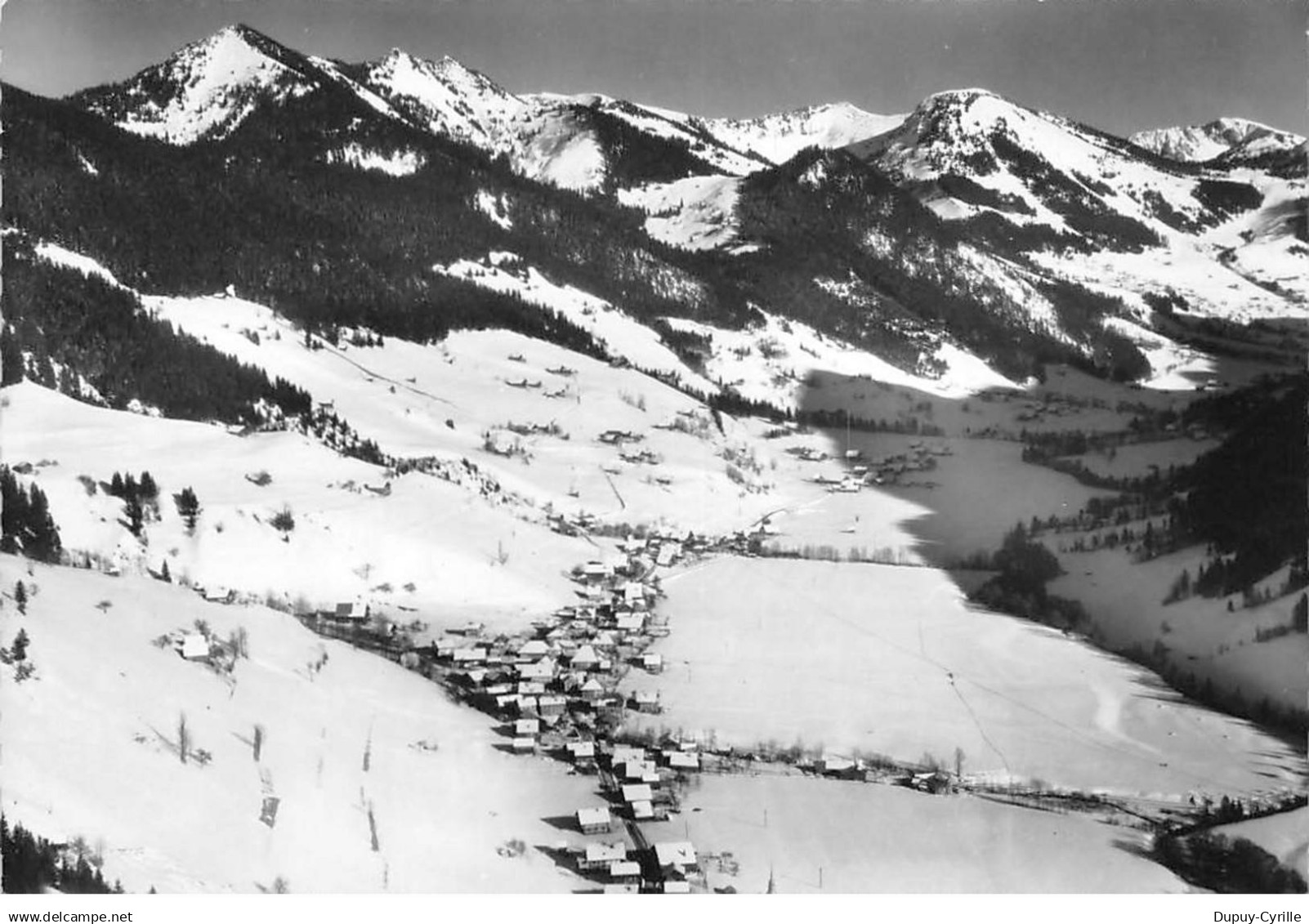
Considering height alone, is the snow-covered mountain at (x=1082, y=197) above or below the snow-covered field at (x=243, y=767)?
above

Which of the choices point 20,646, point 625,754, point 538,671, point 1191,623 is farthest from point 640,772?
point 1191,623

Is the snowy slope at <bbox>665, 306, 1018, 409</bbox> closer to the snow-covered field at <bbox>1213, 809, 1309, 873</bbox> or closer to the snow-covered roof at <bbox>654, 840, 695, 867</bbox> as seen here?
the snow-covered field at <bbox>1213, 809, 1309, 873</bbox>

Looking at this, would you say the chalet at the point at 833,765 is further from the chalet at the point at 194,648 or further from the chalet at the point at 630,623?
the chalet at the point at 194,648

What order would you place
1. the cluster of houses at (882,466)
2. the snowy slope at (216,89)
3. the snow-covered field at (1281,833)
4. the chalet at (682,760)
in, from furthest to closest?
1. the snowy slope at (216,89)
2. the cluster of houses at (882,466)
3. the chalet at (682,760)
4. the snow-covered field at (1281,833)

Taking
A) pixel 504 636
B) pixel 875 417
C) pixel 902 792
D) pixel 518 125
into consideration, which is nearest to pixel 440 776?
pixel 504 636

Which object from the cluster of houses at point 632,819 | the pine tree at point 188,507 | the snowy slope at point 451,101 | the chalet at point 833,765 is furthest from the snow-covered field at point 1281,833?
the snowy slope at point 451,101

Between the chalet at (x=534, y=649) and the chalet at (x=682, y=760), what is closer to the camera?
the chalet at (x=682, y=760)
